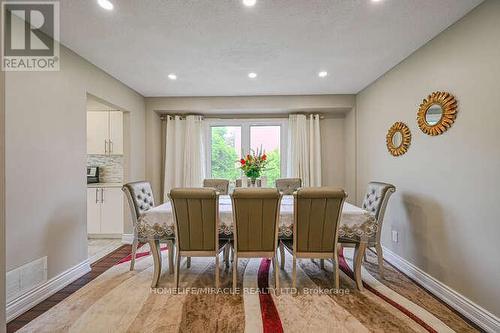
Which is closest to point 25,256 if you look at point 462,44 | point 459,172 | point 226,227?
point 226,227

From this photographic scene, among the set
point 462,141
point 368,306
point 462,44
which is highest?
point 462,44

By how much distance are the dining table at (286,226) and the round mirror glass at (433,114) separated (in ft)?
3.56

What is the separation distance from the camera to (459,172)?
7.02 feet

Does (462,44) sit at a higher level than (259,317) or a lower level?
higher

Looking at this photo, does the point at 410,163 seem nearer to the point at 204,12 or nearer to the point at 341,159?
the point at 341,159

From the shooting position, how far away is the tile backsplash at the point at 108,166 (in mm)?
4555

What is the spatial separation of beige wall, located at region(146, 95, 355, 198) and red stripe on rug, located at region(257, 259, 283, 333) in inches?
101

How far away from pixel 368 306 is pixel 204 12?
2813 mm

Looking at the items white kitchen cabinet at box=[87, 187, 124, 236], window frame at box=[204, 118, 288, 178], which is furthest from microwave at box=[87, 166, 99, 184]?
window frame at box=[204, 118, 288, 178]

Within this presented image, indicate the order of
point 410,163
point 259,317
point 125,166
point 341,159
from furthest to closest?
point 341,159 → point 125,166 → point 410,163 → point 259,317

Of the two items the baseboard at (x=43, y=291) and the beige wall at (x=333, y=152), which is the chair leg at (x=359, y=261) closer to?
the beige wall at (x=333, y=152)

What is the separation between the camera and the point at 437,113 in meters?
2.39

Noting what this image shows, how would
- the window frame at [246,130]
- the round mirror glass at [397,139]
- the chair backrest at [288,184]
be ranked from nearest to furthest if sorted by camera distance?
the round mirror glass at [397,139] < the chair backrest at [288,184] < the window frame at [246,130]

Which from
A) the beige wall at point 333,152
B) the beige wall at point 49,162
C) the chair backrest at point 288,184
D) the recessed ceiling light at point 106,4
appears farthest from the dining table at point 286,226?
the beige wall at point 333,152
